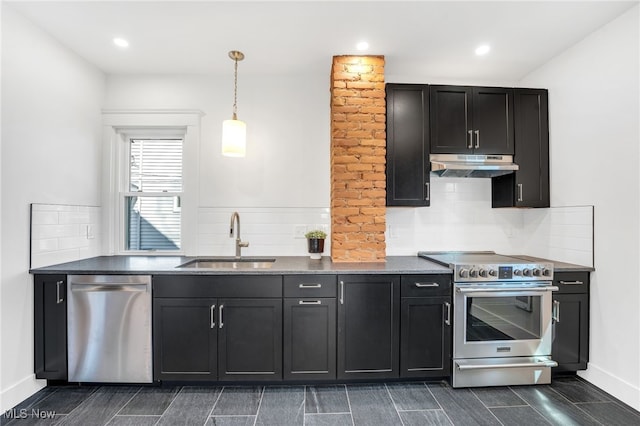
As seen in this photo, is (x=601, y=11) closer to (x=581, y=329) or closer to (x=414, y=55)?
(x=414, y=55)

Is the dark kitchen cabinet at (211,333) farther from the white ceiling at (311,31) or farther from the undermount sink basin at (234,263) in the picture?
the white ceiling at (311,31)

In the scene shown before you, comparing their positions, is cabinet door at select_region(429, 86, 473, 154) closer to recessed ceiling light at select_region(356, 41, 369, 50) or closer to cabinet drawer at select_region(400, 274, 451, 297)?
recessed ceiling light at select_region(356, 41, 369, 50)

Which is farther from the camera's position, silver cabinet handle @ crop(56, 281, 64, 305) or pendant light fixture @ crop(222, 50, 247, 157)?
pendant light fixture @ crop(222, 50, 247, 157)

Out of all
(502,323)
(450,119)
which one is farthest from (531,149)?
(502,323)

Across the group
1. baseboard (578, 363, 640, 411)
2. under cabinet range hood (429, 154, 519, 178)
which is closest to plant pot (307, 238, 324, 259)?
under cabinet range hood (429, 154, 519, 178)

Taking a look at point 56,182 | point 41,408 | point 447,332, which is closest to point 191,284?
point 41,408

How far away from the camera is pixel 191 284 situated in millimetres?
2340

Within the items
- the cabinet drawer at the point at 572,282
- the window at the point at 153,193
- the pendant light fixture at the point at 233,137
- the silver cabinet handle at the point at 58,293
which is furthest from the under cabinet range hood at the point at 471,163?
the silver cabinet handle at the point at 58,293

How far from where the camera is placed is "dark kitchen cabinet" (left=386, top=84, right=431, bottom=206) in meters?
2.84

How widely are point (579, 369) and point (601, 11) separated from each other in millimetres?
2744

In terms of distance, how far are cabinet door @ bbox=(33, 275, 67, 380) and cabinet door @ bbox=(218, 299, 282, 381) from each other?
1.18 metres

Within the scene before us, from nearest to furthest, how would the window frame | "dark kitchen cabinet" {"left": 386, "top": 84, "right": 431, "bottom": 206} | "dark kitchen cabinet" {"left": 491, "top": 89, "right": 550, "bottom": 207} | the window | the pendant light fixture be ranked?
1. the pendant light fixture
2. "dark kitchen cabinet" {"left": 386, "top": 84, "right": 431, "bottom": 206}
3. "dark kitchen cabinet" {"left": 491, "top": 89, "right": 550, "bottom": 207}
4. the window frame
5. the window

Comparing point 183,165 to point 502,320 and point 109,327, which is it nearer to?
point 109,327

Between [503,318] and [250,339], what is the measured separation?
2.00m
